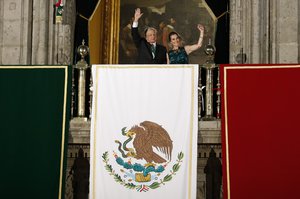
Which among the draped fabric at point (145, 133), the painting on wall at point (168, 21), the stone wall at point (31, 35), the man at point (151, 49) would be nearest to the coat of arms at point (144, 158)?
the draped fabric at point (145, 133)

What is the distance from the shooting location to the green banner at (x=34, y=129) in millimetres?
6855

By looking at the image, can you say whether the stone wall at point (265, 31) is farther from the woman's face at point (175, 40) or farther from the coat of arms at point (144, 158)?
the coat of arms at point (144, 158)

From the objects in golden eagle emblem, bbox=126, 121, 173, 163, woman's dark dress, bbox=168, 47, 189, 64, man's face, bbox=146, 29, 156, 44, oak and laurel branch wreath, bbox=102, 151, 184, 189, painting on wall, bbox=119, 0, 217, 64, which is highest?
painting on wall, bbox=119, 0, 217, 64

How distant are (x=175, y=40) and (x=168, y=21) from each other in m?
0.93

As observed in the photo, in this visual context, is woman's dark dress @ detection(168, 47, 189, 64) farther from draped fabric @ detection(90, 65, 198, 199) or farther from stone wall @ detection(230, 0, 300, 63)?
draped fabric @ detection(90, 65, 198, 199)

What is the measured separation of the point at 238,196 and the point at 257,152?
509 mm

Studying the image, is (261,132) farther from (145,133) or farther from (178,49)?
(178,49)

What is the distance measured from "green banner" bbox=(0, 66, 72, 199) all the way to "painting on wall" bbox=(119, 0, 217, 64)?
158 inches

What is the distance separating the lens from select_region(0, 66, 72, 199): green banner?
6.86 metres

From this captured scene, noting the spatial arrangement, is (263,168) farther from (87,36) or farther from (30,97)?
(87,36)

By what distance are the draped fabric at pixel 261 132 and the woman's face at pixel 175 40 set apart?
10.8ft

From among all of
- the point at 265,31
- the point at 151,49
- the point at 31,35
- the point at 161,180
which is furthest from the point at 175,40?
the point at 161,180

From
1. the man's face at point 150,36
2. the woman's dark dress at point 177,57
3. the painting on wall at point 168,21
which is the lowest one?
the woman's dark dress at point 177,57

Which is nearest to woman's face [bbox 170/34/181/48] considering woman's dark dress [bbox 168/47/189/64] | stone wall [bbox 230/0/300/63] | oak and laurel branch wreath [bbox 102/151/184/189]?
woman's dark dress [bbox 168/47/189/64]
